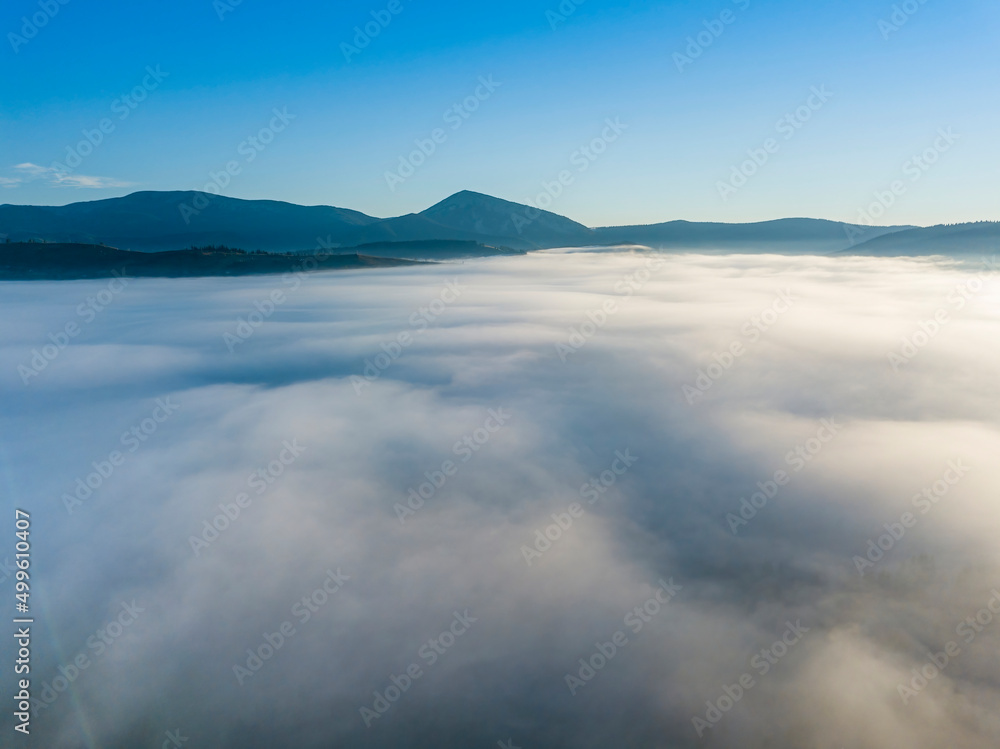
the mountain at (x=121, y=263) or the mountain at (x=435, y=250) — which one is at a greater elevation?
the mountain at (x=435, y=250)

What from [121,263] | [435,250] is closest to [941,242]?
[435,250]

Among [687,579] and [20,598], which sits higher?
[20,598]

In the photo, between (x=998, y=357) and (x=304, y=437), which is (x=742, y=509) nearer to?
(x=304, y=437)

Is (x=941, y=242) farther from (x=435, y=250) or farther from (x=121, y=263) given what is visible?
(x=121, y=263)

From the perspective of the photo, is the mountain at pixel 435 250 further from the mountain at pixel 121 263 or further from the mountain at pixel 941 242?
the mountain at pixel 941 242

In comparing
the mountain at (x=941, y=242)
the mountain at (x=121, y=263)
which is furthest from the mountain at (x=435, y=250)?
the mountain at (x=941, y=242)

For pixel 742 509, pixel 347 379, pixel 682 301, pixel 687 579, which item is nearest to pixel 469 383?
pixel 347 379

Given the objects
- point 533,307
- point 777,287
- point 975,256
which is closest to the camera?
point 533,307
